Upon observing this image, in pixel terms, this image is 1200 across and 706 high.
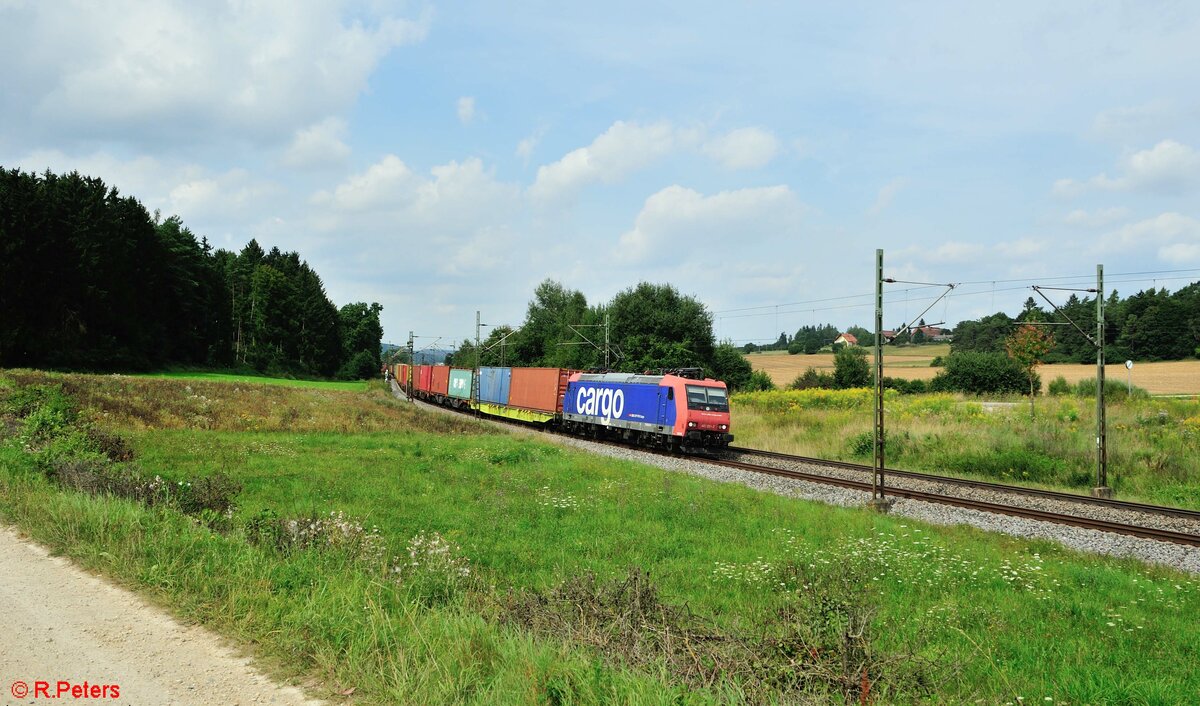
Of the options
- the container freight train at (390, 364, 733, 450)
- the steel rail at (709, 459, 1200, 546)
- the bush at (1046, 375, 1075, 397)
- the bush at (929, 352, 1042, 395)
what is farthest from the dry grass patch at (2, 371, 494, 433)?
the bush at (929, 352, 1042, 395)

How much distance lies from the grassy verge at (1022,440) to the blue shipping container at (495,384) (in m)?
14.4

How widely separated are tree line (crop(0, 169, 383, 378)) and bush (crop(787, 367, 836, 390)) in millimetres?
54302

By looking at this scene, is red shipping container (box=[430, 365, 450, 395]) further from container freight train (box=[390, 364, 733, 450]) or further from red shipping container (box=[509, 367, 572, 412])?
red shipping container (box=[509, 367, 572, 412])

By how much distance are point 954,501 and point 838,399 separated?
86.1ft

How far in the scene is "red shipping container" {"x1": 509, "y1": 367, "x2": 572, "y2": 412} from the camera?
124 feet

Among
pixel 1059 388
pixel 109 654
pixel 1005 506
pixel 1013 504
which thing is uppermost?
pixel 1059 388

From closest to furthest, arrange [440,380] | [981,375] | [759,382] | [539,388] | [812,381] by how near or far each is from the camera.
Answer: [539,388]
[981,375]
[812,381]
[759,382]
[440,380]

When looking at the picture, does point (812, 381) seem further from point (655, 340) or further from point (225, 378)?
point (225, 378)

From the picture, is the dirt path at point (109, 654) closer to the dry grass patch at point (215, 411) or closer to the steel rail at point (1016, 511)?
the steel rail at point (1016, 511)

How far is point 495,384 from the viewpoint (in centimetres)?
4778

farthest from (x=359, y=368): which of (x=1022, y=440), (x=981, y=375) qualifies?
(x=1022, y=440)

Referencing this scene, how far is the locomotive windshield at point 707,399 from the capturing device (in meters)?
27.4

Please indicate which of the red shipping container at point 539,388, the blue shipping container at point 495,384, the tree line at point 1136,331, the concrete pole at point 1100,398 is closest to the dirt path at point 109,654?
the concrete pole at point 1100,398

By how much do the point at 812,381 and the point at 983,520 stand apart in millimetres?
47830
